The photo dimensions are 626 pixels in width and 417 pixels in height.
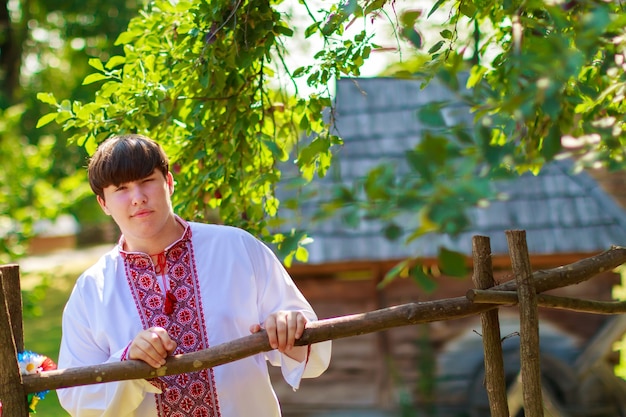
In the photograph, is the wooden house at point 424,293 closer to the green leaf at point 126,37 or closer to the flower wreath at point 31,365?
the green leaf at point 126,37

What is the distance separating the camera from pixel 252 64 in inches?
117

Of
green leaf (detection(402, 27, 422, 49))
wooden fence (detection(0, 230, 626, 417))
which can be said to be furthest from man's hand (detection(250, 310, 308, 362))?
green leaf (detection(402, 27, 422, 49))

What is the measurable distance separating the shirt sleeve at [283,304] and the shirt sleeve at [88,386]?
36 cm

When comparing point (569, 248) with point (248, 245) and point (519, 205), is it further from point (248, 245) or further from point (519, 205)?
point (248, 245)

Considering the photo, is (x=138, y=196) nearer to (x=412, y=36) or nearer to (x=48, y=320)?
(x=412, y=36)

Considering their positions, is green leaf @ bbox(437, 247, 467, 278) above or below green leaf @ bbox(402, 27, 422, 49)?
below

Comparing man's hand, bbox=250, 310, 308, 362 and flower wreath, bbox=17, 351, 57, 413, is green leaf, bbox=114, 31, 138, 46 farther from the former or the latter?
man's hand, bbox=250, 310, 308, 362

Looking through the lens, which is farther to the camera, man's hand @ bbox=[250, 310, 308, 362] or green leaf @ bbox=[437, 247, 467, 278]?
man's hand @ bbox=[250, 310, 308, 362]

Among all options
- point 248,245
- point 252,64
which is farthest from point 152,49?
point 248,245

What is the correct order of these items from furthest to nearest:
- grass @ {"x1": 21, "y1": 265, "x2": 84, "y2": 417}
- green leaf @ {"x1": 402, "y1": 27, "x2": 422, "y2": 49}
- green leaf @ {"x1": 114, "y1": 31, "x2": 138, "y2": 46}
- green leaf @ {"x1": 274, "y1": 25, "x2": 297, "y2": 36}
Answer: grass @ {"x1": 21, "y1": 265, "x2": 84, "y2": 417} < green leaf @ {"x1": 114, "y1": 31, "x2": 138, "y2": 46} < green leaf @ {"x1": 274, "y1": 25, "x2": 297, "y2": 36} < green leaf @ {"x1": 402, "y1": 27, "x2": 422, "y2": 49}

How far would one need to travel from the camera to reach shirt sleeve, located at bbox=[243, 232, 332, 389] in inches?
92.6

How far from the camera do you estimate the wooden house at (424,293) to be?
7594 millimetres

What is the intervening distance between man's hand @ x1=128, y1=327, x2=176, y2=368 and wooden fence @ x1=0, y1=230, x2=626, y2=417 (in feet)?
0.06

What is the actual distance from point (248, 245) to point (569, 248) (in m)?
5.54
